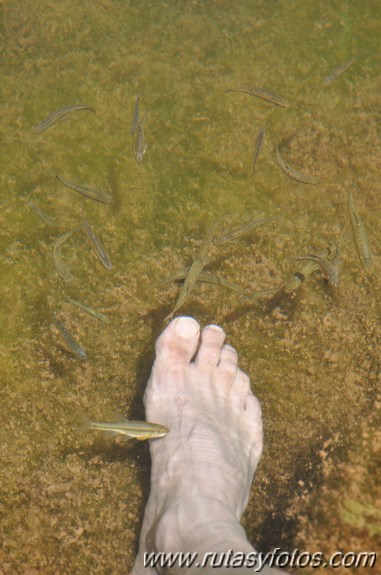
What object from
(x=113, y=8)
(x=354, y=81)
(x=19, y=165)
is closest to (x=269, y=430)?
(x=19, y=165)

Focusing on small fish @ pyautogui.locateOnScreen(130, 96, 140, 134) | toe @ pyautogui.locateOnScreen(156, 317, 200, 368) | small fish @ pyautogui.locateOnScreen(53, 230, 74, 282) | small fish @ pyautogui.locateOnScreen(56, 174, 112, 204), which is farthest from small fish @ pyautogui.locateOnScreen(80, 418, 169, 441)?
small fish @ pyautogui.locateOnScreen(130, 96, 140, 134)

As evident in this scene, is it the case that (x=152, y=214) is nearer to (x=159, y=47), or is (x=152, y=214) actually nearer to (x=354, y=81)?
(x=159, y=47)

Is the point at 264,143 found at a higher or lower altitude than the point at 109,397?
higher

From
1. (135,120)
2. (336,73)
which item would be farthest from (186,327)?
(336,73)

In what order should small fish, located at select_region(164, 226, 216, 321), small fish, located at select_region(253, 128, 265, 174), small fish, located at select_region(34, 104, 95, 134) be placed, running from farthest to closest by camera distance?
small fish, located at select_region(34, 104, 95, 134) < small fish, located at select_region(253, 128, 265, 174) < small fish, located at select_region(164, 226, 216, 321)

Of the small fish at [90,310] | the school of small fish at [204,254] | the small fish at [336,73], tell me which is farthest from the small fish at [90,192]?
the small fish at [336,73]

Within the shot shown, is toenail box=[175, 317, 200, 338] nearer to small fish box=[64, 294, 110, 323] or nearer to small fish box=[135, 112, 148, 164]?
small fish box=[64, 294, 110, 323]

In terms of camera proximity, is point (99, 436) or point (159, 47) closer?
point (99, 436)
